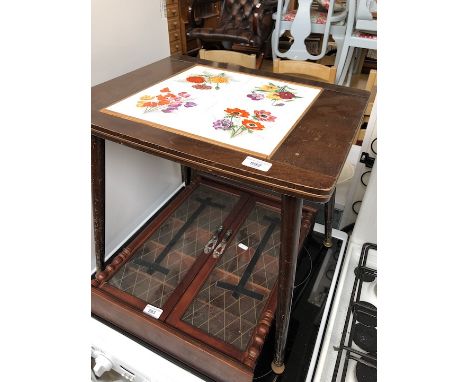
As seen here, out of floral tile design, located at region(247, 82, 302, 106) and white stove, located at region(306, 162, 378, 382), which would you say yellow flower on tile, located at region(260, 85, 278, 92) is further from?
white stove, located at region(306, 162, 378, 382)

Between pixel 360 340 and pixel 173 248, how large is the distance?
2.30 feet

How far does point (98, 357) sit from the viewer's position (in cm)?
89

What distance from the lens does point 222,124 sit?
881 mm

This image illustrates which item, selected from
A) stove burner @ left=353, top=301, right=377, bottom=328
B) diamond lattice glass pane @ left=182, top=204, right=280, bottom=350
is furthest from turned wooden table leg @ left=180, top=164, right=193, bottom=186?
stove burner @ left=353, top=301, right=377, bottom=328

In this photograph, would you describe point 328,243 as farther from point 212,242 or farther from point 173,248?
point 173,248

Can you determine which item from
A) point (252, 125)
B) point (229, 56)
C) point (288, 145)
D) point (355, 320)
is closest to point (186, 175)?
point (229, 56)

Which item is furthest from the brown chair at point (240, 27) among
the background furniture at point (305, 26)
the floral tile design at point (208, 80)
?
the floral tile design at point (208, 80)

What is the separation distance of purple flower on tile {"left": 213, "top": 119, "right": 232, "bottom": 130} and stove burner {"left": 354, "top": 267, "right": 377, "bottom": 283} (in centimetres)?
56

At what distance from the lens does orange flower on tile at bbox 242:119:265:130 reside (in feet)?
2.84

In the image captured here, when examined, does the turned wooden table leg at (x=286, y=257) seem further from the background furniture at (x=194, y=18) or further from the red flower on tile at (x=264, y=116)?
the background furniture at (x=194, y=18)

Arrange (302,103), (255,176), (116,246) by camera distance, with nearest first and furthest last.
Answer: (255,176) < (302,103) < (116,246)
